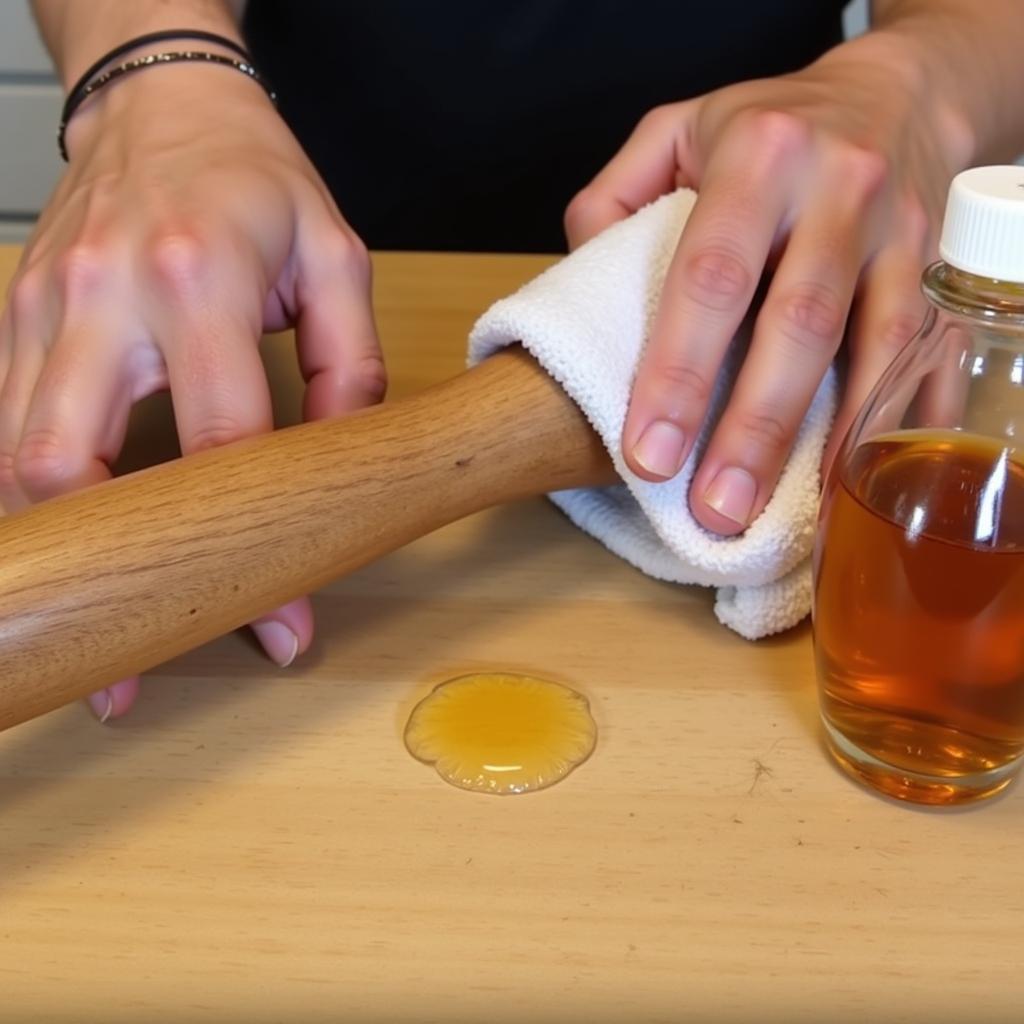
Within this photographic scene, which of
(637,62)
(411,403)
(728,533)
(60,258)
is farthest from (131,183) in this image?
(637,62)

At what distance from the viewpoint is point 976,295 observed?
0.36 m

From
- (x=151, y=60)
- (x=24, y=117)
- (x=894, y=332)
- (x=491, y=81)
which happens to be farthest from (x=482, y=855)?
(x=24, y=117)

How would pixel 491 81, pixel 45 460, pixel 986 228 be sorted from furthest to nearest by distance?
1. pixel 491 81
2. pixel 45 460
3. pixel 986 228

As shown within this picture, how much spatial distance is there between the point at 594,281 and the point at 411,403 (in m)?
0.10

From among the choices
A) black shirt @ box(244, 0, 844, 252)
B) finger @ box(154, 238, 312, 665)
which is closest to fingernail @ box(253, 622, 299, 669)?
finger @ box(154, 238, 312, 665)

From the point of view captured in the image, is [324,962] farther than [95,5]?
No

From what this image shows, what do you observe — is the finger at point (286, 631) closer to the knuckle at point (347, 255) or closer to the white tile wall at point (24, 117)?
the knuckle at point (347, 255)

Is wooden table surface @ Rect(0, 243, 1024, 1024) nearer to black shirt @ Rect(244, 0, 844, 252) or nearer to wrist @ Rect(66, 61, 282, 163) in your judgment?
wrist @ Rect(66, 61, 282, 163)

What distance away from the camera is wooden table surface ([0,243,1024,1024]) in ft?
1.10

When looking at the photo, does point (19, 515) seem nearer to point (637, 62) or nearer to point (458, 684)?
point (458, 684)

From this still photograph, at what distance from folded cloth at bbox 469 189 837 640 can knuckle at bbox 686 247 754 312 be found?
32 mm

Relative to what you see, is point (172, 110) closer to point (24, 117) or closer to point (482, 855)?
point (482, 855)

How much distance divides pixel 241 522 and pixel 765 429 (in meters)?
0.19

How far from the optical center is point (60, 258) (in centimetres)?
48
